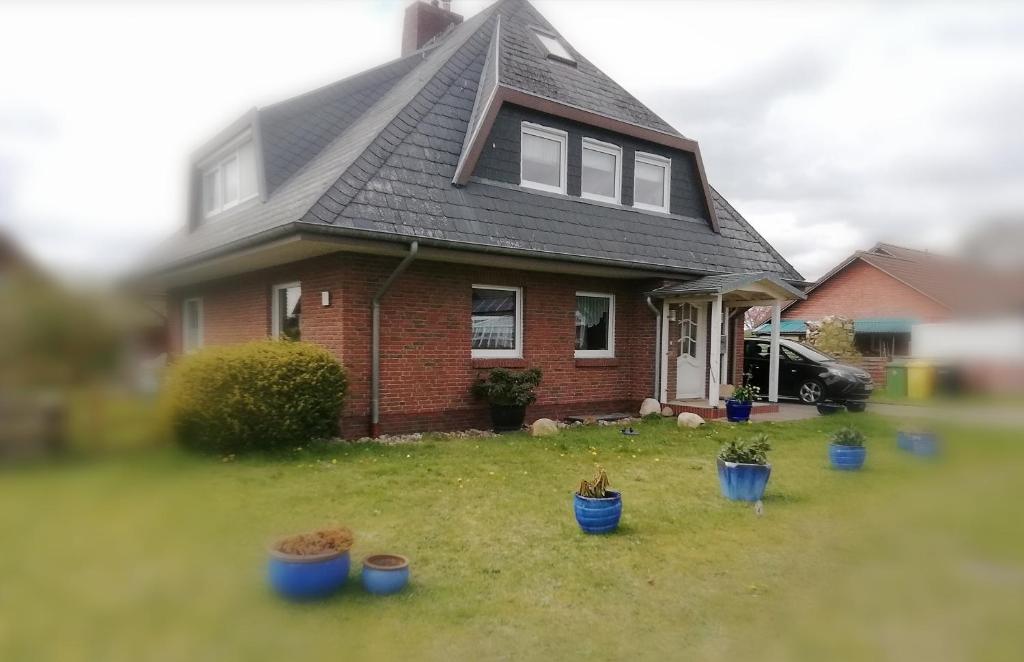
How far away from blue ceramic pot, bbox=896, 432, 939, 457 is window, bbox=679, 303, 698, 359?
12.2 metres

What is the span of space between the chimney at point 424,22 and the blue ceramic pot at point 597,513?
14145 mm

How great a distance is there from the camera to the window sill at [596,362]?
38.8ft

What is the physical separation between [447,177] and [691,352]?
6.35m

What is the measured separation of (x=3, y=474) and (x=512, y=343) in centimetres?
1034

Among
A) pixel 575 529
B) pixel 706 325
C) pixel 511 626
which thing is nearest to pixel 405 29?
pixel 706 325

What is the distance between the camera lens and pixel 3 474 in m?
0.68

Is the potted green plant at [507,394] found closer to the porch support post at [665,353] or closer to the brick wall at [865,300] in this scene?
the porch support post at [665,353]

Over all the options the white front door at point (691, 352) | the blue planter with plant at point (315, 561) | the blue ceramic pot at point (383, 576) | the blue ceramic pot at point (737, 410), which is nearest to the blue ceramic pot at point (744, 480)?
the blue ceramic pot at point (383, 576)

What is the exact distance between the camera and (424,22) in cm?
1616

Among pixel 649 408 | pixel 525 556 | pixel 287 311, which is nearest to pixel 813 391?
pixel 525 556

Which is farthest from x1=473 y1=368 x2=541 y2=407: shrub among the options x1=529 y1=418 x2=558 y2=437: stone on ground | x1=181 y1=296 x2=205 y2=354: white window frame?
x1=181 y1=296 x2=205 y2=354: white window frame

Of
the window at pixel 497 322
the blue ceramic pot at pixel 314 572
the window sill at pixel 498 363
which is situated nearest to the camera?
the blue ceramic pot at pixel 314 572

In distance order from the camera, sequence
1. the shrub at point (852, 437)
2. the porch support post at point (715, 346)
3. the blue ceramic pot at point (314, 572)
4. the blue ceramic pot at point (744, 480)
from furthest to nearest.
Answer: the porch support post at point (715, 346) → the blue ceramic pot at point (744, 480) → the blue ceramic pot at point (314, 572) → the shrub at point (852, 437)

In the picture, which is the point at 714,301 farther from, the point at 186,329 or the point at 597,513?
the point at 186,329
